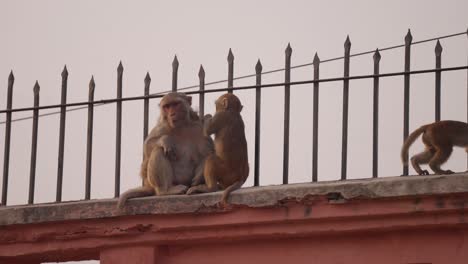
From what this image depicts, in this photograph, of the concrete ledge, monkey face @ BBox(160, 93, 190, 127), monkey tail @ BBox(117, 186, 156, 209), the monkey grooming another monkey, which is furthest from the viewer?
the monkey grooming another monkey

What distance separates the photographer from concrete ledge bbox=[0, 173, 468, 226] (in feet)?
29.0

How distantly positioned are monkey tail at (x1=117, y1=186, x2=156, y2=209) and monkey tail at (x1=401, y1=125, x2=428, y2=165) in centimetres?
222

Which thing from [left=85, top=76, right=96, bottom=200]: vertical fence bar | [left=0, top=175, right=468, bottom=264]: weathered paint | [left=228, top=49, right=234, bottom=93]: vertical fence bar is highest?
[left=228, top=49, right=234, bottom=93]: vertical fence bar

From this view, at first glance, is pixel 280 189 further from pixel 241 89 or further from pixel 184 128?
pixel 184 128

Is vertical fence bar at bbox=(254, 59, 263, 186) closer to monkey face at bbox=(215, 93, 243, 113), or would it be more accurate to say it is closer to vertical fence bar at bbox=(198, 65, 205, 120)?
vertical fence bar at bbox=(198, 65, 205, 120)

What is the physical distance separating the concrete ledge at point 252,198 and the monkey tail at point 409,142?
1.84 ft

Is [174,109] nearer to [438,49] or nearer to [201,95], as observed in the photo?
[201,95]

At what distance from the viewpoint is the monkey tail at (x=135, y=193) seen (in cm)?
970

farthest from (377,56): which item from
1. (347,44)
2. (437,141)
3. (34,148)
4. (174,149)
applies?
(34,148)

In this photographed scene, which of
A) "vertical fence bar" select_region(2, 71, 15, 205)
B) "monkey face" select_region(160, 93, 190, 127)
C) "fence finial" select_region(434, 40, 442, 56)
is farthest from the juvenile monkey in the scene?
"fence finial" select_region(434, 40, 442, 56)

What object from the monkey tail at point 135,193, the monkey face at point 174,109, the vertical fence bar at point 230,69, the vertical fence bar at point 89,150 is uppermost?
the vertical fence bar at point 230,69

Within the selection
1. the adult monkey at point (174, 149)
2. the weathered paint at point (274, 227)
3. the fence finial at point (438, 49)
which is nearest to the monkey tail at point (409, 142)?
the weathered paint at point (274, 227)

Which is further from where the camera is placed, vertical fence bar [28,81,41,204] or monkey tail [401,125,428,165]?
vertical fence bar [28,81,41,204]

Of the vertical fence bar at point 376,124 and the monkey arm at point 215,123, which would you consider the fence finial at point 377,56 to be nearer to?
the vertical fence bar at point 376,124
